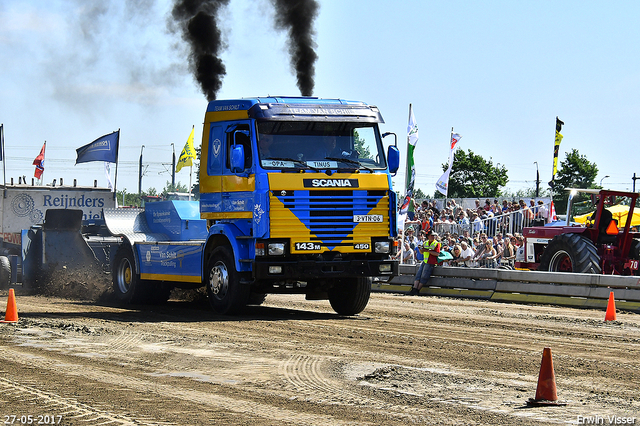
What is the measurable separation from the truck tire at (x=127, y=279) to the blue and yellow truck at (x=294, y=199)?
254 cm

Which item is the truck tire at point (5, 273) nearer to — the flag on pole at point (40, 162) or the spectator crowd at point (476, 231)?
the spectator crowd at point (476, 231)

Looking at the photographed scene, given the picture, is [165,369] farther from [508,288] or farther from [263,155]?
[508,288]

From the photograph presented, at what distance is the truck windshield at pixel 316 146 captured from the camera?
1255 centimetres

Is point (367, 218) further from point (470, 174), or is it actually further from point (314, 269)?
point (470, 174)

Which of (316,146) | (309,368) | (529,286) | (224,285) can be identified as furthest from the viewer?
(529,286)

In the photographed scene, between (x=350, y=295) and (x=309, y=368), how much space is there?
5578mm

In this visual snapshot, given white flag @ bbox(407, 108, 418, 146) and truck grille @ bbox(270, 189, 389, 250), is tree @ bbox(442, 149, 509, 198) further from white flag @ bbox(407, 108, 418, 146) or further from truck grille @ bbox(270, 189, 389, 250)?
truck grille @ bbox(270, 189, 389, 250)

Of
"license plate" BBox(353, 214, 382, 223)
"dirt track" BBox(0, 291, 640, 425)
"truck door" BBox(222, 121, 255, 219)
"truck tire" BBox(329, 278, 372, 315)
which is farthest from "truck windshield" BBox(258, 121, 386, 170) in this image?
"dirt track" BBox(0, 291, 640, 425)

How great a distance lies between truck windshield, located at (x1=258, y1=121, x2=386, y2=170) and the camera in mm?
12555

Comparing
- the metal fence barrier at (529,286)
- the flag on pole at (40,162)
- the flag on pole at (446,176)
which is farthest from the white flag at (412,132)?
the flag on pole at (40,162)

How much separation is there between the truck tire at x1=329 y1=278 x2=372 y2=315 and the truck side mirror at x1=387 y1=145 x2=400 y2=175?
193 cm

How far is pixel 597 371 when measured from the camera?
8.46 m

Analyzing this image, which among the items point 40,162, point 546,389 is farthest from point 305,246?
point 40,162

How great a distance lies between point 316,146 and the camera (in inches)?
502
